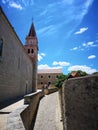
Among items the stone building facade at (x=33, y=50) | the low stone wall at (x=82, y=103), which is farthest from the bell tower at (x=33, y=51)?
the low stone wall at (x=82, y=103)

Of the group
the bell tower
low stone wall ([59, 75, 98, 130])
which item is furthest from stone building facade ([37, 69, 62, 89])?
low stone wall ([59, 75, 98, 130])

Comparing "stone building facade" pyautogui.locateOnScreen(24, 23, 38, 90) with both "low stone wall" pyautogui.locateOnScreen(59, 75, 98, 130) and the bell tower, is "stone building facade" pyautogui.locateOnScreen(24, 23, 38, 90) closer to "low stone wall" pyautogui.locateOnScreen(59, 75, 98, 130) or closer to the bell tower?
the bell tower

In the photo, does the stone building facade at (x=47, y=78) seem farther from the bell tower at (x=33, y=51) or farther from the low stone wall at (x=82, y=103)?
the low stone wall at (x=82, y=103)

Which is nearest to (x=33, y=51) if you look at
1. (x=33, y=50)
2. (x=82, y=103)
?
(x=33, y=50)

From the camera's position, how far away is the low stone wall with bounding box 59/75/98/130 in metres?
4.19

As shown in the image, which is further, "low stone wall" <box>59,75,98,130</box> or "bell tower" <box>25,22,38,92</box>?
"bell tower" <box>25,22,38,92</box>

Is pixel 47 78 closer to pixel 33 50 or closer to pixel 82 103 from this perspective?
pixel 33 50

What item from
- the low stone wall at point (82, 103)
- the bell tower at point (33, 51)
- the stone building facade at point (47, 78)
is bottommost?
the low stone wall at point (82, 103)

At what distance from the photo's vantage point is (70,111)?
5270 millimetres

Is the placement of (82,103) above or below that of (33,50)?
below

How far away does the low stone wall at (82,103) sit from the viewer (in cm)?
419

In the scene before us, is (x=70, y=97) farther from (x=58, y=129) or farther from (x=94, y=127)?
(x=58, y=129)

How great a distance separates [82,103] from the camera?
466 cm

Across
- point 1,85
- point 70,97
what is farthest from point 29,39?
point 70,97
